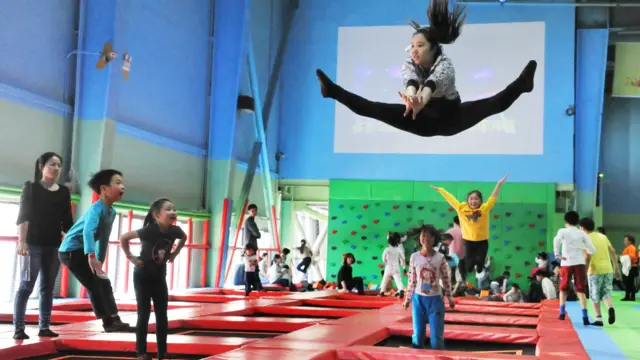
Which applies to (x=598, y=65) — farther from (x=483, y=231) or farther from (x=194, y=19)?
(x=483, y=231)

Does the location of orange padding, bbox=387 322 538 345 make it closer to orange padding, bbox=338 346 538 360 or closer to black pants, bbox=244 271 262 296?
orange padding, bbox=338 346 538 360

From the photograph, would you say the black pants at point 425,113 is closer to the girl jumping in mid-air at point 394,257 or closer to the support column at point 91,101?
the support column at point 91,101

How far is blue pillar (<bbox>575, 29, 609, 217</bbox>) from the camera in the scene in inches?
612

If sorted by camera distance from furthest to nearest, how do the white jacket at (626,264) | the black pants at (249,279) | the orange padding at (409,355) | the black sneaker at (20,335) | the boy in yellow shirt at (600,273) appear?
the white jacket at (626,264), the black pants at (249,279), the boy in yellow shirt at (600,273), the black sneaker at (20,335), the orange padding at (409,355)

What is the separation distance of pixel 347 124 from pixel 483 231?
9.39 m

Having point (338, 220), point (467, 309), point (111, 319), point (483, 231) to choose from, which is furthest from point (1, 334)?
point (338, 220)

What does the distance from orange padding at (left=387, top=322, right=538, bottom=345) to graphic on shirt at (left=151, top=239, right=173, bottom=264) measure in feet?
9.07

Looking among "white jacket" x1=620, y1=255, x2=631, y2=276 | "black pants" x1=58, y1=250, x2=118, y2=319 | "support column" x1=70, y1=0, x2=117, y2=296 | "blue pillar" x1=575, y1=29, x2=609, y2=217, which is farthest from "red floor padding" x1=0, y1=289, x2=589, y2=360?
"blue pillar" x1=575, y1=29, x2=609, y2=217

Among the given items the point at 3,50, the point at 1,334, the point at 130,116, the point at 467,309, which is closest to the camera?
the point at 1,334

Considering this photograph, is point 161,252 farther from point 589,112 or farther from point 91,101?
point 589,112

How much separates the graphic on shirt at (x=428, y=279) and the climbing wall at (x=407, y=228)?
987cm

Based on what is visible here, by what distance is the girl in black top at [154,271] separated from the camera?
14.7ft

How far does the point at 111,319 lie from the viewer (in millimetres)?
5680

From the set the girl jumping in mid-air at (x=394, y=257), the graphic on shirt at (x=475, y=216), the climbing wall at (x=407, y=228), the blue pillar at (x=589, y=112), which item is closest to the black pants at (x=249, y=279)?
the girl jumping in mid-air at (x=394, y=257)
